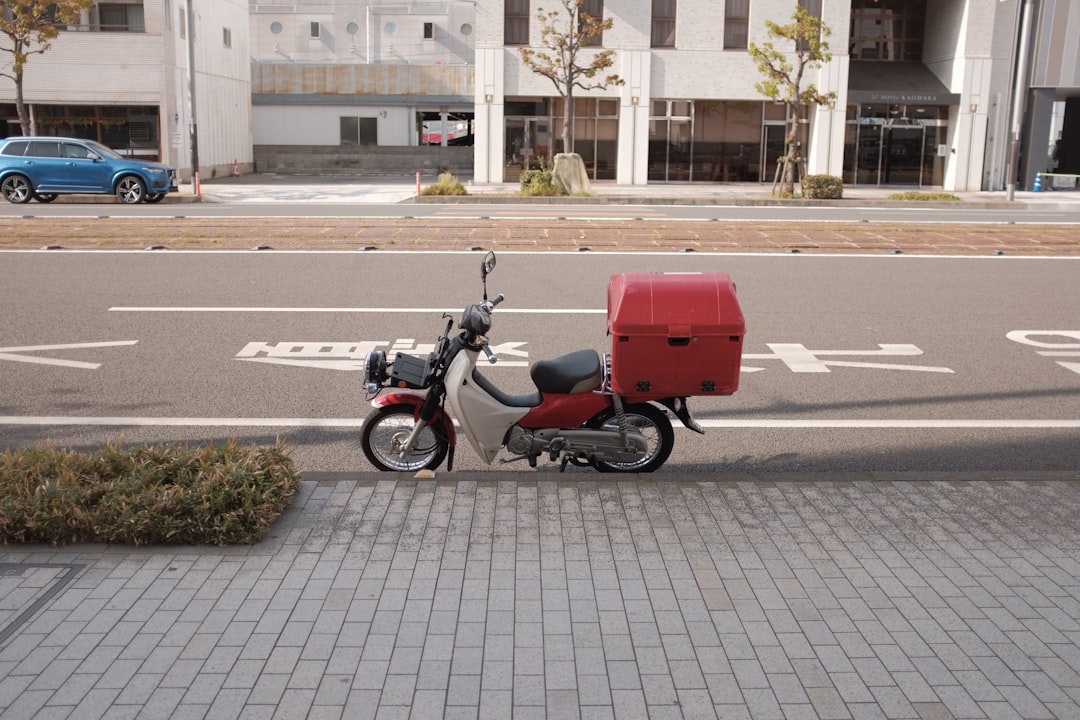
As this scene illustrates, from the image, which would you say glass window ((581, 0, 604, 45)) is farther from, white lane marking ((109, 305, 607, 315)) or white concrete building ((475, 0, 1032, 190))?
white lane marking ((109, 305, 607, 315))

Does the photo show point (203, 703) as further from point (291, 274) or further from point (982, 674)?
point (291, 274)

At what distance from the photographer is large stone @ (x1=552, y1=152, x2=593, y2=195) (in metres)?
31.2

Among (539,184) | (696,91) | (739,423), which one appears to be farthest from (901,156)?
(739,423)

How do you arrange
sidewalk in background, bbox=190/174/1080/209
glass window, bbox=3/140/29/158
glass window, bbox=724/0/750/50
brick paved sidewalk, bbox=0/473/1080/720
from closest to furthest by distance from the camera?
brick paved sidewalk, bbox=0/473/1080/720
glass window, bbox=3/140/29/158
sidewalk in background, bbox=190/174/1080/209
glass window, bbox=724/0/750/50

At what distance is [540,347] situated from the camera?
10398 millimetres

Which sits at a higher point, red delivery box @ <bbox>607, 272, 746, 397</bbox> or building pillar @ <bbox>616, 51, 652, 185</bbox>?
building pillar @ <bbox>616, 51, 652, 185</bbox>

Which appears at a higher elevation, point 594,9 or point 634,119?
point 594,9

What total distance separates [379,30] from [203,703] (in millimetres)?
58823

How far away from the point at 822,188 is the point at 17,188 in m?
21.7

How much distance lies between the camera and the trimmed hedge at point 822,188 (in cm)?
3083

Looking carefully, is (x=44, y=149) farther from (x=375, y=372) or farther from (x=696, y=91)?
(x=375, y=372)

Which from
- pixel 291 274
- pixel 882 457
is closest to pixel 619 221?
pixel 291 274

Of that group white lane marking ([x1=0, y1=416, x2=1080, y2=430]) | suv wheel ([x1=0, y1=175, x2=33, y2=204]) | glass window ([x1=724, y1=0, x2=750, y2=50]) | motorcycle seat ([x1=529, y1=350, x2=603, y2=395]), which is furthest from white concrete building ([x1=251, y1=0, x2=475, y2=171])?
motorcycle seat ([x1=529, y1=350, x2=603, y2=395])

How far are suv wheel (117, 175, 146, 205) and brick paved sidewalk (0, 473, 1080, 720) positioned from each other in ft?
77.2
